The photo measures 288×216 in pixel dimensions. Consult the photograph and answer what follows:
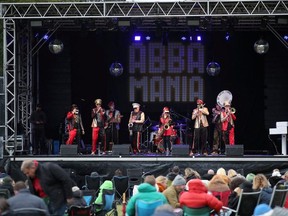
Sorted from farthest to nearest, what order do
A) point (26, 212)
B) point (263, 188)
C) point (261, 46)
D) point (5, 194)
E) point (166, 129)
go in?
point (261, 46) → point (166, 129) → point (263, 188) → point (5, 194) → point (26, 212)

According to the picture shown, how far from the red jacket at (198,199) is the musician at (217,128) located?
11898mm

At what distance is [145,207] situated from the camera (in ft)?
32.8

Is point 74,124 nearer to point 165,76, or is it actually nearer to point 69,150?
point 69,150

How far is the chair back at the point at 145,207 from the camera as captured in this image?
10.0 meters

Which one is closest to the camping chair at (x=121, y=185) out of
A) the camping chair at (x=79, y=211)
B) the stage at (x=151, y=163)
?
the stage at (x=151, y=163)

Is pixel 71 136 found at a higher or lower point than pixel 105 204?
higher

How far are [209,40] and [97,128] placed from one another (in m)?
4.56

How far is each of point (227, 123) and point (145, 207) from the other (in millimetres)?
12050

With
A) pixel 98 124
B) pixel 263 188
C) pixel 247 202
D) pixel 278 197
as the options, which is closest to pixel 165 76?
pixel 98 124

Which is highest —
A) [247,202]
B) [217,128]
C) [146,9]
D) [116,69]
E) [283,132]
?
[146,9]

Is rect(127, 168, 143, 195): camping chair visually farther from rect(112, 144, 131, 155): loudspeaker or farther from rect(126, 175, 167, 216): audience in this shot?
rect(126, 175, 167, 216): audience

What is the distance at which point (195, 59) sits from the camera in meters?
→ 24.4

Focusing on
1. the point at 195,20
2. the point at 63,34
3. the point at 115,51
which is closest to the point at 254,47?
the point at 195,20

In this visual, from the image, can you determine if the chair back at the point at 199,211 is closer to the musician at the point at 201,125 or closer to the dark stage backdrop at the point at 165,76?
the musician at the point at 201,125
